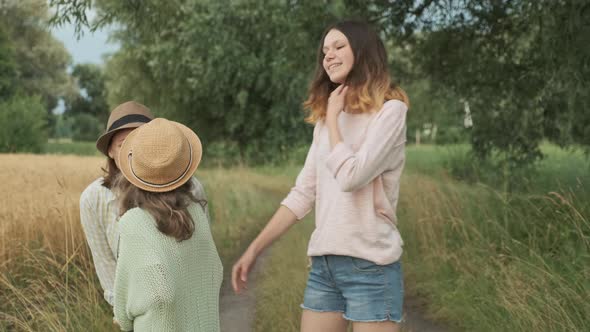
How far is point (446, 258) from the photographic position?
227 inches

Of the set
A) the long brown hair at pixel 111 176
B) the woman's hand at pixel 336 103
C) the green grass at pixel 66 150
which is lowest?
the green grass at pixel 66 150

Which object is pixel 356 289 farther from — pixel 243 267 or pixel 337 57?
pixel 337 57

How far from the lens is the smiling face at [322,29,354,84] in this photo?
2.46 m

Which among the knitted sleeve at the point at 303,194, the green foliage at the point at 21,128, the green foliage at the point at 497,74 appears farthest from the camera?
the green foliage at the point at 21,128

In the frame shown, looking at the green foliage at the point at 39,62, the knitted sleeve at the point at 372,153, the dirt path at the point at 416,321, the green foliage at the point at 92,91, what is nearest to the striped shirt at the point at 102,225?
the knitted sleeve at the point at 372,153

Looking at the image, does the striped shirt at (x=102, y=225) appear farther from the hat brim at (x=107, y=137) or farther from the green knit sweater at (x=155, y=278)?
the green knit sweater at (x=155, y=278)

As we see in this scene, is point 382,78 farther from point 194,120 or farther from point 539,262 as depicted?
point 194,120

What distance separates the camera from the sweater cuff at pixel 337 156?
2275mm

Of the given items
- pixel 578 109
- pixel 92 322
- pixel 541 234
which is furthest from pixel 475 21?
pixel 92 322

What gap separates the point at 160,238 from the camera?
7.29ft

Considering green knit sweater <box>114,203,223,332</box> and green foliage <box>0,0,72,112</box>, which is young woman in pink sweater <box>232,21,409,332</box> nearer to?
green knit sweater <box>114,203,223,332</box>

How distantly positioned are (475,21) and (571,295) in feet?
17.2

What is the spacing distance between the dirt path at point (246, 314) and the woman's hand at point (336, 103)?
9.10 feet

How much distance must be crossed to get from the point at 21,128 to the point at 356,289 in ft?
66.1
